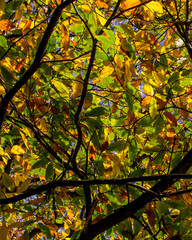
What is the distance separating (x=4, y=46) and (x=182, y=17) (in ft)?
8.13

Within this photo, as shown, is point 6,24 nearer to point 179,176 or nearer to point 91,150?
point 91,150

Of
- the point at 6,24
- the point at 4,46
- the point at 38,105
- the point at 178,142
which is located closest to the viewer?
the point at 4,46

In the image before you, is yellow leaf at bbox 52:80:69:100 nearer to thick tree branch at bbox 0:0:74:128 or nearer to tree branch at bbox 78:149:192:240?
thick tree branch at bbox 0:0:74:128

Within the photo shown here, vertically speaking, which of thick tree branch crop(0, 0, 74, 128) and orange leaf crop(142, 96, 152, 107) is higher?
thick tree branch crop(0, 0, 74, 128)

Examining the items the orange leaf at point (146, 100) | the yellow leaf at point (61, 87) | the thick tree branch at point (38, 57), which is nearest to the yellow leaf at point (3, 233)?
the thick tree branch at point (38, 57)

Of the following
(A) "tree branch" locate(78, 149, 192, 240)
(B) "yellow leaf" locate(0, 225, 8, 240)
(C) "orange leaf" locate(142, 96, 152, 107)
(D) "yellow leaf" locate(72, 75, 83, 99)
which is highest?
(D) "yellow leaf" locate(72, 75, 83, 99)

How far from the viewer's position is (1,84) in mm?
1577

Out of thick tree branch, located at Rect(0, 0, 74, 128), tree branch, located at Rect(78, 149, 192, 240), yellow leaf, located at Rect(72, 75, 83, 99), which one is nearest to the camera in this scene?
thick tree branch, located at Rect(0, 0, 74, 128)

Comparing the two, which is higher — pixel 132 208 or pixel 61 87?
pixel 61 87

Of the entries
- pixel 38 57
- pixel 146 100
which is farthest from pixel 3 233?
pixel 146 100

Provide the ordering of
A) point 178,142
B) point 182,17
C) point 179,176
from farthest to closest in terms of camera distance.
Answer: point 182,17
point 178,142
point 179,176

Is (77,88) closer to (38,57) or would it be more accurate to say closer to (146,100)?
(38,57)

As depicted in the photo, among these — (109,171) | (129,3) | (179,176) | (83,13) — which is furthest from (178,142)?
(83,13)

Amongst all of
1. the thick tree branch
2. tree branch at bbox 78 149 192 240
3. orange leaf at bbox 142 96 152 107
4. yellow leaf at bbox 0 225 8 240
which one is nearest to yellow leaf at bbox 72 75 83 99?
the thick tree branch
